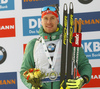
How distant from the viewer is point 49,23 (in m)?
1.71

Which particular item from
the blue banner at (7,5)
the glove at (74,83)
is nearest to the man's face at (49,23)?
the glove at (74,83)

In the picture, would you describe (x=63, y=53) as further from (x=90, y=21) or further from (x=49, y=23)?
(x=90, y=21)

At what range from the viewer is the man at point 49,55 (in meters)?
1.67

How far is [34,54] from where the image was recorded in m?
1.73

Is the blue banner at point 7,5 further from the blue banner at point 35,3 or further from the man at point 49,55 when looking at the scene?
the man at point 49,55

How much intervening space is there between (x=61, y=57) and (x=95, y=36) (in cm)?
103

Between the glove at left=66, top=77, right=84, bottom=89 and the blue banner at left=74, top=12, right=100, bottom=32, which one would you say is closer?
the glove at left=66, top=77, right=84, bottom=89

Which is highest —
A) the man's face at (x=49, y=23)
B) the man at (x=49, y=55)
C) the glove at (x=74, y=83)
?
the man's face at (x=49, y=23)

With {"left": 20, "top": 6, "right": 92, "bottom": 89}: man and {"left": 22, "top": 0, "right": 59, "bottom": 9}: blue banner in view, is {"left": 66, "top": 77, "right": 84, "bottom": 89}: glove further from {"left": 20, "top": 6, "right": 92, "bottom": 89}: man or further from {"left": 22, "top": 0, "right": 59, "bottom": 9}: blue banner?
{"left": 22, "top": 0, "right": 59, "bottom": 9}: blue banner

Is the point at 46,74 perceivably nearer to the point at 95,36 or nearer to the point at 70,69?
the point at 70,69

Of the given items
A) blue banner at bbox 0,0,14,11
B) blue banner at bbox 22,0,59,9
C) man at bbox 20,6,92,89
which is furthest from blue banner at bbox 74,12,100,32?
blue banner at bbox 0,0,14,11

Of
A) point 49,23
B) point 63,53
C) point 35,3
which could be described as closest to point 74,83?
point 63,53

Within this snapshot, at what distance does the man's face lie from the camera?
1716 millimetres

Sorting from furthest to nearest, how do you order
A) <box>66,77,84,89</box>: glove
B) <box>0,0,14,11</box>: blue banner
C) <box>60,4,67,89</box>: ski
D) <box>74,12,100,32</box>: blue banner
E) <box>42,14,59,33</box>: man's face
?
<box>0,0,14,11</box>: blue banner, <box>74,12,100,32</box>: blue banner, <box>42,14,59,33</box>: man's face, <box>60,4,67,89</box>: ski, <box>66,77,84,89</box>: glove
